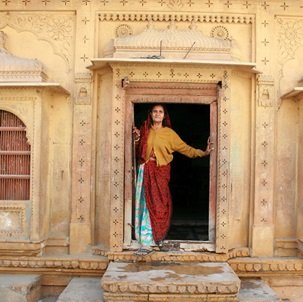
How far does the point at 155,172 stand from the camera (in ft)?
22.7

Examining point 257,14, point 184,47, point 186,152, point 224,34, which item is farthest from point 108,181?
point 257,14

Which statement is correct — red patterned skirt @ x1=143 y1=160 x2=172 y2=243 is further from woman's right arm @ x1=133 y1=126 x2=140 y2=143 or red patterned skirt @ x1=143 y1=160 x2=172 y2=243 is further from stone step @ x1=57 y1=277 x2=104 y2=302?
stone step @ x1=57 y1=277 x2=104 y2=302

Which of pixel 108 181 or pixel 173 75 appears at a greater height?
pixel 173 75

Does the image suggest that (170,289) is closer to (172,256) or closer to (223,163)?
(172,256)

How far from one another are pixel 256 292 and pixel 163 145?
7.77 feet

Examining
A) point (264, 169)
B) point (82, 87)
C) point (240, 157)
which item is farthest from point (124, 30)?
point (264, 169)

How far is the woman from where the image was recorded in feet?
22.5

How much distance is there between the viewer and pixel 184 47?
22.1 ft

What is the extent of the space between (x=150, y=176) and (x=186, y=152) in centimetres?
64

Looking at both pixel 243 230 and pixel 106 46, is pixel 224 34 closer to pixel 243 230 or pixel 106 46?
pixel 106 46

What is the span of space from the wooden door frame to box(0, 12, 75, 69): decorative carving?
4.04ft

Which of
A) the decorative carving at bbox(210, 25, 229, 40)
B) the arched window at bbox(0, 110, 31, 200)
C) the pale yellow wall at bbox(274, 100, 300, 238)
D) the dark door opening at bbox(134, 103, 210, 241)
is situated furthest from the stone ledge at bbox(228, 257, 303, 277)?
the dark door opening at bbox(134, 103, 210, 241)

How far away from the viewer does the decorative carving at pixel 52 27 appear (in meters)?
7.16

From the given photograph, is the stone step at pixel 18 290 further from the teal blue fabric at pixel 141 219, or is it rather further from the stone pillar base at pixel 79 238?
the teal blue fabric at pixel 141 219
